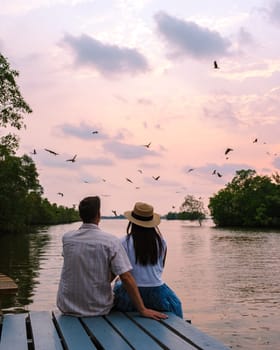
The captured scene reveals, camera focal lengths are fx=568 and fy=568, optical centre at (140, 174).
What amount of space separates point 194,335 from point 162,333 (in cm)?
27

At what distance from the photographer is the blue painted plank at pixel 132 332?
422 cm

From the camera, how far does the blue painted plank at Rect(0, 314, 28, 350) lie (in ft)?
14.0

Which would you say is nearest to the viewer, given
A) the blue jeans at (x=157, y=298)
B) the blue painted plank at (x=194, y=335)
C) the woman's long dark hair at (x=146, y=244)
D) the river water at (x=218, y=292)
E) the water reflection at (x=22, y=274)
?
the blue painted plank at (x=194, y=335)

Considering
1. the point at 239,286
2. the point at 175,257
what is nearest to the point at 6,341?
the point at 239,286

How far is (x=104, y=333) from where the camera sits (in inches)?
183

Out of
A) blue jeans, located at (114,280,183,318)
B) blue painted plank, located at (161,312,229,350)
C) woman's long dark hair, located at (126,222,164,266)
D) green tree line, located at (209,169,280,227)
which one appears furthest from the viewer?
green tree line, located at (209,169,280,227)

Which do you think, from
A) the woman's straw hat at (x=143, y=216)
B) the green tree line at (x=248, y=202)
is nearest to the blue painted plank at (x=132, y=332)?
the woman's straw hat at (x=143, y=216)

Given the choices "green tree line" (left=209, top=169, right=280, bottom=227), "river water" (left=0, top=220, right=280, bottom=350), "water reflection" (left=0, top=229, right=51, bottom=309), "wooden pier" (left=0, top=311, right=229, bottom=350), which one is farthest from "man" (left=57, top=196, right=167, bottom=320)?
"green tree line" (left=209, top=169, right=280, bottom=227)

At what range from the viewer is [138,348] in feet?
13.5

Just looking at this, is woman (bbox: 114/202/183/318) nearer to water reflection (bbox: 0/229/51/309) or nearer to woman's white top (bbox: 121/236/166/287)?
woman's white top (bbox: 121/236/166/287)

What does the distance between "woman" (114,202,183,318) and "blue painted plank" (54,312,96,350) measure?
0.80 m

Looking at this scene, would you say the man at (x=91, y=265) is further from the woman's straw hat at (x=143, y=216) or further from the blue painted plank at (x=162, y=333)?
the woman's straw hat at (x=143, y=216)

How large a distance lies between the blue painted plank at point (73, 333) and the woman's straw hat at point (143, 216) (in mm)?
1176

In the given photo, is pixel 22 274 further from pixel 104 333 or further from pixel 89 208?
pixel 104 333
